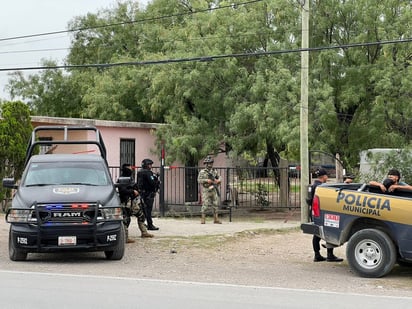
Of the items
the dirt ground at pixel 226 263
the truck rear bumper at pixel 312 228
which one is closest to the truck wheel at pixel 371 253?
the dirt ground at pixel 226 263

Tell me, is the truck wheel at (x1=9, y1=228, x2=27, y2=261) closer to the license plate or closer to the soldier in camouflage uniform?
the license plate

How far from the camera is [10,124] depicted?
2117cm

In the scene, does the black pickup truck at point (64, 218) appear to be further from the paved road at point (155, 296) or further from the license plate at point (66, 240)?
the paved road at point (155, 296)

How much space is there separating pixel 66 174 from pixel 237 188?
12.6 m

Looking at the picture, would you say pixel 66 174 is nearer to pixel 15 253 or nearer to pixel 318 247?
pixel 15 253

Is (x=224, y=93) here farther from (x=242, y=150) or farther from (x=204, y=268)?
(x=204, y=268)

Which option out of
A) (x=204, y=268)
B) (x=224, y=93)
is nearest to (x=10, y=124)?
(x=224, y=93)

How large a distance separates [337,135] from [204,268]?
11.2 metres

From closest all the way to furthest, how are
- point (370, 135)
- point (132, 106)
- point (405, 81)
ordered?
point (405, 81), point (370, 135), point (132, 106)

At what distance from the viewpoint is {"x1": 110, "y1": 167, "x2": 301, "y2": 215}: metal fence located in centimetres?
2314

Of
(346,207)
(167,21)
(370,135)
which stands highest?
(167,21)

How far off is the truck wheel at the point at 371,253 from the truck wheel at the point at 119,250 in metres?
3.89

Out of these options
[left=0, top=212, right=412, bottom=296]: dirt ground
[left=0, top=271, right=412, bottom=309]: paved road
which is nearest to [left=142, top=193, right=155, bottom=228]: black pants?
[left=0, top=212, right=412, bottom=296]: dirt ground

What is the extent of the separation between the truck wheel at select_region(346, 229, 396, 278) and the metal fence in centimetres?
1150
